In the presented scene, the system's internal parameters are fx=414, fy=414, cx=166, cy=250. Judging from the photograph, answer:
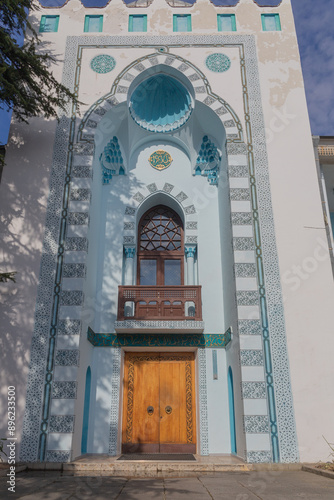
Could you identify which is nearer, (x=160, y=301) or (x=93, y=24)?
(x=160, y=301)

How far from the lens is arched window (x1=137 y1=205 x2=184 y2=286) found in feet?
26.5

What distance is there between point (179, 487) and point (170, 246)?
474cm

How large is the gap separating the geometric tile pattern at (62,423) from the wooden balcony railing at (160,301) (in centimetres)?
188

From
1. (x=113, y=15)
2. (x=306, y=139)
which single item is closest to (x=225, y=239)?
(x=306, y=139)

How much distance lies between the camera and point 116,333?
727 cm

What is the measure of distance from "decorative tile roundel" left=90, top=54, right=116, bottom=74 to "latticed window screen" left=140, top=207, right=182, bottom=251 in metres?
2.94

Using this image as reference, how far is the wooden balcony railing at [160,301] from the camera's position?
7.22 m

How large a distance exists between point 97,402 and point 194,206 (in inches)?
159

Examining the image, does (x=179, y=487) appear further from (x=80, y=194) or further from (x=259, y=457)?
(x=80, y=194)

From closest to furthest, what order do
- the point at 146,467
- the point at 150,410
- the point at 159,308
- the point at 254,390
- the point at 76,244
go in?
the point at 146,467 → the point at 254,390 → the point at 76,244 → the point at 150,410 → the point at 159,308

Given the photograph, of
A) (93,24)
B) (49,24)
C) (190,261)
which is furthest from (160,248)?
(49,24)

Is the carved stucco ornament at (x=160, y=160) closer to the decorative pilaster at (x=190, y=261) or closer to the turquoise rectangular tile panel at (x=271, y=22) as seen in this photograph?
the decorative pilaster at (x=190, y=261)

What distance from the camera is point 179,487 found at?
4.28 meters

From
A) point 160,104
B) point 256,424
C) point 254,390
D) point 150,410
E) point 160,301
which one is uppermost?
point 160,104
